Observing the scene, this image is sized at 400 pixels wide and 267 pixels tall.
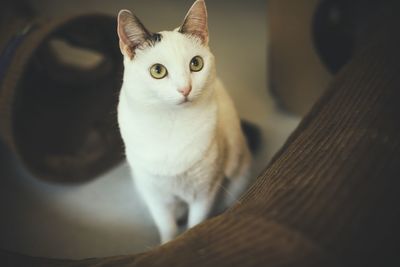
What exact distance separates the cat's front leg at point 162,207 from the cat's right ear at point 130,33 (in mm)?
355

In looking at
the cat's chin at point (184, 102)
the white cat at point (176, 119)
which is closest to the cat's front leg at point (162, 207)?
the white cat at point (176, 119)

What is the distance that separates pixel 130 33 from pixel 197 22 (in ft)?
0.45

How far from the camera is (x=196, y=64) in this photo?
2.68 ft

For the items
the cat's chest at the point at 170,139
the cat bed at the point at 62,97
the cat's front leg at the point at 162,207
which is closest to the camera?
the cat's chest at the point at 170,139

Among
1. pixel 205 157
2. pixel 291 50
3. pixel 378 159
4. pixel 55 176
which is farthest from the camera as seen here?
pixel 291 50

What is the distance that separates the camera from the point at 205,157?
928 mm

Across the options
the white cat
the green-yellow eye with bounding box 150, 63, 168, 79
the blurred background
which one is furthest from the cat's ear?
the blurred background

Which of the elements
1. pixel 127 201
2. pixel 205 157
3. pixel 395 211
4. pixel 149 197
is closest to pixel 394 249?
pixel 395 211

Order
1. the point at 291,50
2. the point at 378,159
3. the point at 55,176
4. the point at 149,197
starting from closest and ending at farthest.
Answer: the point at 378,159 < the point at 149,197 < the point at 55,176 < the point at 291,50

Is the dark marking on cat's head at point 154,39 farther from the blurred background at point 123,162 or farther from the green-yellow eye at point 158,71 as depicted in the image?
the blurred background at point 123,162

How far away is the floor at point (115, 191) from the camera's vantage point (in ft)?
4.03

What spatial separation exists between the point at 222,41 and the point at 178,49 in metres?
0.77

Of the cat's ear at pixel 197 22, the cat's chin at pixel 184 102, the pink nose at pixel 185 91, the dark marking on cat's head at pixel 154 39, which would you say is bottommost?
the cat's chin at pixel 184 102

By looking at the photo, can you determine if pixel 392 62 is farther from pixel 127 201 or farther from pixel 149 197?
pixel 127 201
